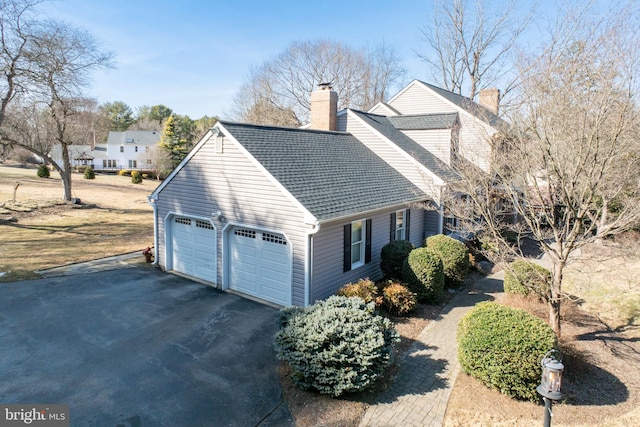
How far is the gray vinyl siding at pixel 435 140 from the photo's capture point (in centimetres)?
1856

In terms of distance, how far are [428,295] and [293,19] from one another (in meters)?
24.1

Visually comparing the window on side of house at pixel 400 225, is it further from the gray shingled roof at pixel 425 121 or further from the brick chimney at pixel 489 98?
the brick chimney at pixel 489 98

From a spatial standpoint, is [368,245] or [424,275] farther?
[368,245]

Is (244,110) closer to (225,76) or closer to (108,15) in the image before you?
(225,76)

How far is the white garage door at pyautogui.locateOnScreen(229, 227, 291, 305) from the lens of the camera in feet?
36.2

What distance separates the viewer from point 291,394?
7098mm

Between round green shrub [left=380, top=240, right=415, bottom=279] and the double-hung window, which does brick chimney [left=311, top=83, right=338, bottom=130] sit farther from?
round green shrub [left=380, top=240, right=415, bottom=279]

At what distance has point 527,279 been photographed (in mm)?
10492

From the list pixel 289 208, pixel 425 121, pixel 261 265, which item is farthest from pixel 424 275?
pixel 425 121

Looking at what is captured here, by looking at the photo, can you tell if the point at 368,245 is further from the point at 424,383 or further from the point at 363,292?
the point at 424,383

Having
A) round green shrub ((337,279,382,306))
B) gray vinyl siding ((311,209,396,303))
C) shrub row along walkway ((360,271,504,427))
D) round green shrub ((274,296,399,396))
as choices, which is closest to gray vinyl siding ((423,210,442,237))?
gray vinyl siding ((311,209,396,303))

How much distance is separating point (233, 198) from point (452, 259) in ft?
25.1

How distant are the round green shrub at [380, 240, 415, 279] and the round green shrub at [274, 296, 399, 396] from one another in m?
4.99

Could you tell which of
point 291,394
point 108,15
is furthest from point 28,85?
point 291,394
